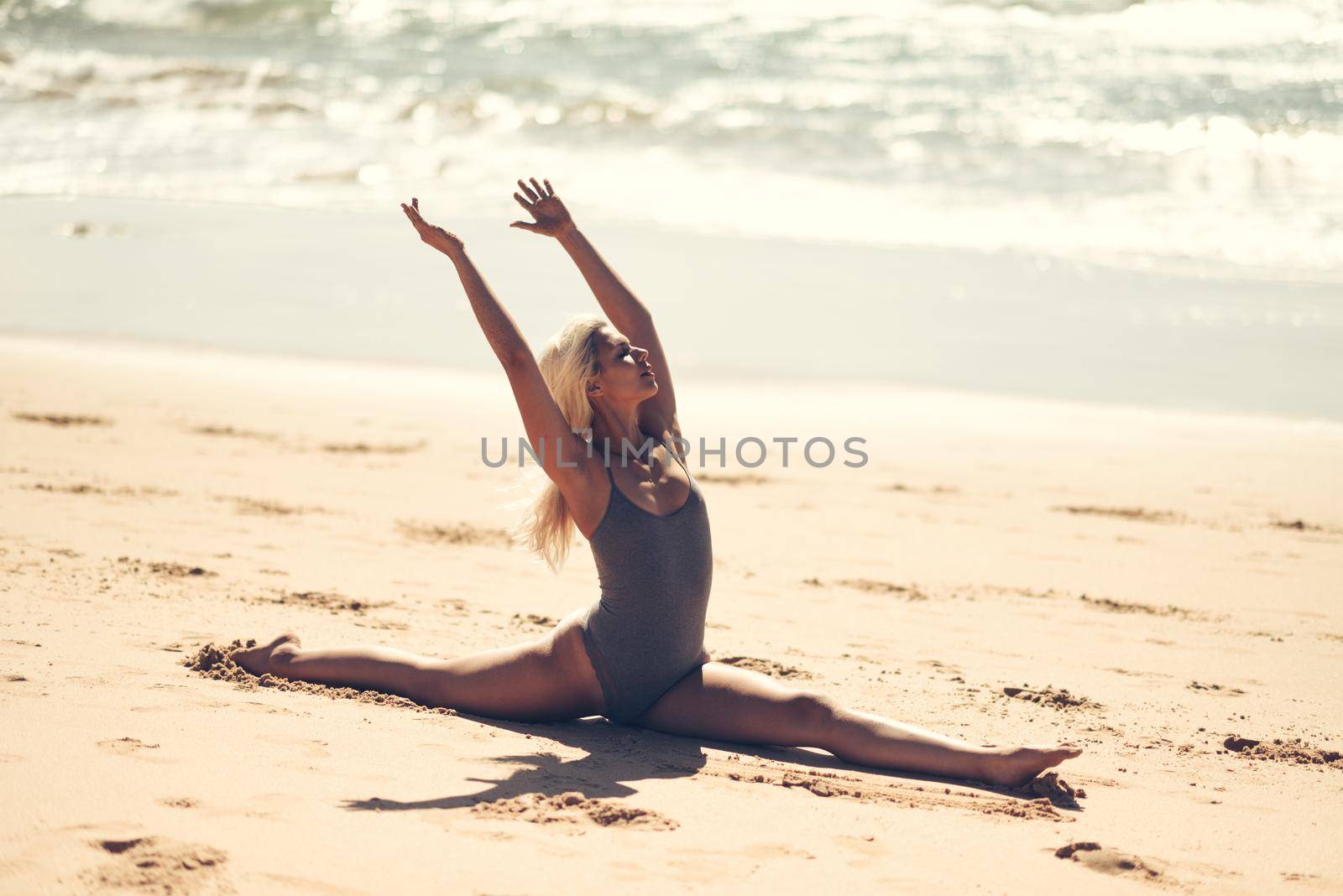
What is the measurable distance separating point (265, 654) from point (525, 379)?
1.41m

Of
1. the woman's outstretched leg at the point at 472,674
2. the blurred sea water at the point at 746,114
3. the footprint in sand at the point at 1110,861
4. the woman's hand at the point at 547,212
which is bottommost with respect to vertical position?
the footprint in sand at the point at 1110,861

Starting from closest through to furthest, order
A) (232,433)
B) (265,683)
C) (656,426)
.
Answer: (265,683) → (656,426) → (232,433)

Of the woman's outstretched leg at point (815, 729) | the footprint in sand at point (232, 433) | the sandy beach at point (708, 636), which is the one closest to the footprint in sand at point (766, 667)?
the sandy beach at point (708, 636)

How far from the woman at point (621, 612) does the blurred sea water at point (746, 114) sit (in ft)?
38.5

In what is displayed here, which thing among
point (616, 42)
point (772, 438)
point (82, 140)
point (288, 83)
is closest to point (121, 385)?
point (772, 438)

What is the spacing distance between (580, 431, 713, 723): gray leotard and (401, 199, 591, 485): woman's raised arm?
0.18 meters

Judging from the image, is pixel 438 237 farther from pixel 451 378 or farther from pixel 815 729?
pixel 451 378

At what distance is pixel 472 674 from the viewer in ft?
14.3

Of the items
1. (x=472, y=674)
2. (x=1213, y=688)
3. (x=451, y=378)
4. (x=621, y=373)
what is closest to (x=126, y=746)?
(x=472, y=674)

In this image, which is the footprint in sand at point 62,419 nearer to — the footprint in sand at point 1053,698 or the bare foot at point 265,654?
the bare foot at point 265,654

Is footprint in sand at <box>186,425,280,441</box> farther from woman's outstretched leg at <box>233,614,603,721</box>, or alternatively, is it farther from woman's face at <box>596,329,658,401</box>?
woman's face at <box>596,329,658,401</box>

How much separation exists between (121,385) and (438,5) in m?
25.6

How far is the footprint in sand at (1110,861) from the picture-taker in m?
3.39

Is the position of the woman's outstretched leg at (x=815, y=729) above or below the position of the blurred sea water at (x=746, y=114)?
below
